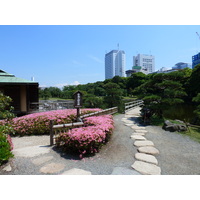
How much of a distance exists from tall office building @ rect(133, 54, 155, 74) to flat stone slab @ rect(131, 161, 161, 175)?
141m

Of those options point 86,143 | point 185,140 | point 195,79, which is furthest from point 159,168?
point 195,79

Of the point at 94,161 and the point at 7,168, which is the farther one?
the point at 94,161

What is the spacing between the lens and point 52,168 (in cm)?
302

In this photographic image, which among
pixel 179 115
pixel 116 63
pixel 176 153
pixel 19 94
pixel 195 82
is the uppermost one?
pixel 116 63

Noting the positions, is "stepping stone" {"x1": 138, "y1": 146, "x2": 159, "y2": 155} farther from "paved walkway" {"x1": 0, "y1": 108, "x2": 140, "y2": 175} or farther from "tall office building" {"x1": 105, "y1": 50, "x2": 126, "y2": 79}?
"tall office building" {"x1": 105, "y1": 50, "x2": 126, "y2": 79}

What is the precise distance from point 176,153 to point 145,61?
14569cm

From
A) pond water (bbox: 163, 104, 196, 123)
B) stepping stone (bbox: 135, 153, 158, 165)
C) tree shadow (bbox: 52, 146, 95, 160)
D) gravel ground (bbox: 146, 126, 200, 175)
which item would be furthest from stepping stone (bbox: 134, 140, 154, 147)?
pond water (bbox: 163, 104, 196, 123)

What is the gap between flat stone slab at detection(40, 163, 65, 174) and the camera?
2.90 meters

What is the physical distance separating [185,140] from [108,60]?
444 ft

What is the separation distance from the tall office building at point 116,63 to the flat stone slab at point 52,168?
12562 centimetres

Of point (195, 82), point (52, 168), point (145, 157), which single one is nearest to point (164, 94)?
point (145, 157)

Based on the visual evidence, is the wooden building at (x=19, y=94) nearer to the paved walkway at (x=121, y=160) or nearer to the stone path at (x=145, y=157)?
the paved walkway at (x=121, y=160)

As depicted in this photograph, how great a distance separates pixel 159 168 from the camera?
120 inches

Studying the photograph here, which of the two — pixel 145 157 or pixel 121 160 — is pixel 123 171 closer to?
pixel 121 160
